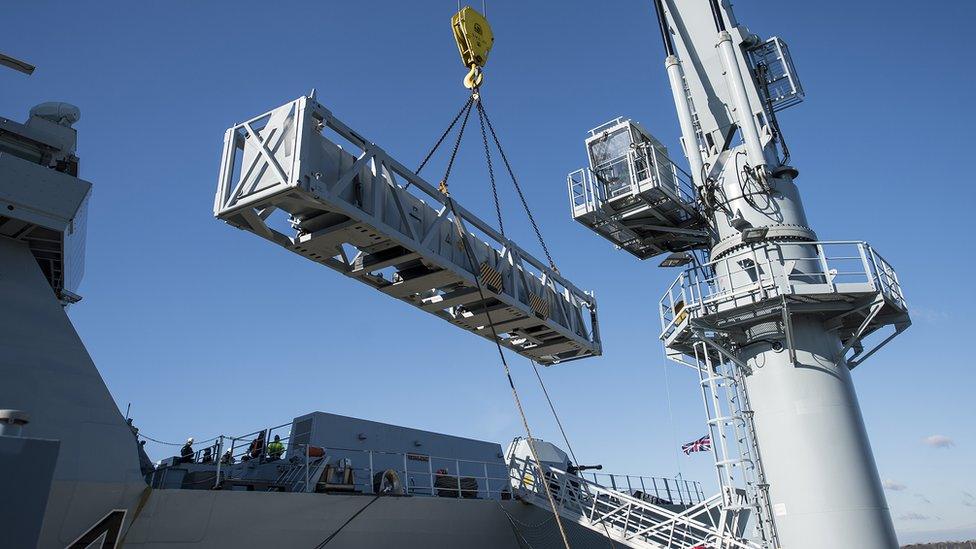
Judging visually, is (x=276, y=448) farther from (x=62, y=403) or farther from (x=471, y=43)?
(x=471, y=43)

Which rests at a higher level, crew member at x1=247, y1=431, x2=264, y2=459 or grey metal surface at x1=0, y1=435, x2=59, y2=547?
crew member at x1=247, y1=431, x2=264, y2=459

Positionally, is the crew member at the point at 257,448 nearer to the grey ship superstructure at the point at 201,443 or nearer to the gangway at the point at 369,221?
the grey ship superstructure at the point at 201,443

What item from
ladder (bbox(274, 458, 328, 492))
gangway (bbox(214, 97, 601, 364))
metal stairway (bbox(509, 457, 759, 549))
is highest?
gangway (bbox(214, 97, 601, 364))

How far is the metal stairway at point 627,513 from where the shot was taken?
16344 millimetres

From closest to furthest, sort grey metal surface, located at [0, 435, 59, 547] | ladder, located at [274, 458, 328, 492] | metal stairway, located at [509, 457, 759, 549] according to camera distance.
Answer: grey metal surface, located at [0, 435, 59, 547] < ladder, located at [274, 458, 328, 492] < metal stairway, located at [509, 457, 759, 549]

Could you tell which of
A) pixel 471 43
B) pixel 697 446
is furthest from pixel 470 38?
pixel 697 446

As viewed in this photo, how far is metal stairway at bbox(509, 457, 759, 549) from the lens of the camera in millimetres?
16344

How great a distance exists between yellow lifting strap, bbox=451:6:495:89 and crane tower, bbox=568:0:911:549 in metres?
5.11

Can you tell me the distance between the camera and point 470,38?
15.2 m

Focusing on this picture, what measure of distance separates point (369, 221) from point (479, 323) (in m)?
4.74

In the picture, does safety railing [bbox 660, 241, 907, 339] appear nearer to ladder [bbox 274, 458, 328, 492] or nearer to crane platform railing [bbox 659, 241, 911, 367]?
crane platform railing [bbox 659, 241, 911, 367]

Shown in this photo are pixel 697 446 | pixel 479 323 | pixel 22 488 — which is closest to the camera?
pixel 22 488

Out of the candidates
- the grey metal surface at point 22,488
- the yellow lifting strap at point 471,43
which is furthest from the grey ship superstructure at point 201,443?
the yellow lifting strap at point 471,43

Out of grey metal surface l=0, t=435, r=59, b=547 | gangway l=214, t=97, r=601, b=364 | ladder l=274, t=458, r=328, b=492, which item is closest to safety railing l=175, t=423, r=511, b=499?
ladder l=274, t=458, r=328, b=492
